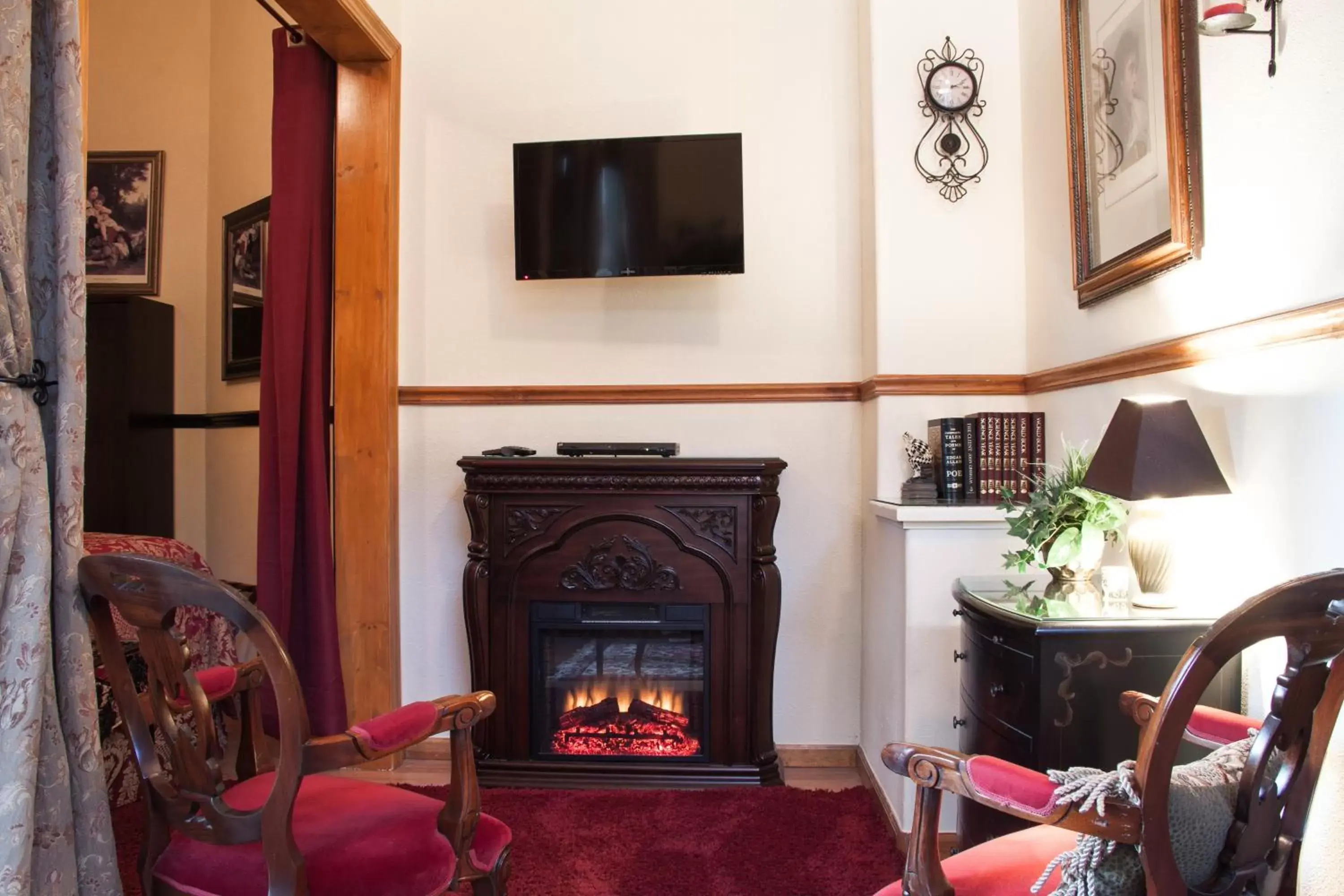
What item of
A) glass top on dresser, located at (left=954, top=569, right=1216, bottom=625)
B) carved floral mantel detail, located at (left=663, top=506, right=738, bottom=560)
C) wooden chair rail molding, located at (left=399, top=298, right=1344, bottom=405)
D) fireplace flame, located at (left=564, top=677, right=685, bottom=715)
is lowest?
fireplace flame, located at (left=564, top=677, right=685, bottom=715)

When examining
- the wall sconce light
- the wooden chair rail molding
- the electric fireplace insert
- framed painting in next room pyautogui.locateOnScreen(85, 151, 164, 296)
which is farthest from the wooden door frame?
the wall sconce light

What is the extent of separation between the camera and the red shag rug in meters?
2.09

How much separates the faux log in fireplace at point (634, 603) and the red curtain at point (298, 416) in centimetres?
48

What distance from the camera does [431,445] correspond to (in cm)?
303

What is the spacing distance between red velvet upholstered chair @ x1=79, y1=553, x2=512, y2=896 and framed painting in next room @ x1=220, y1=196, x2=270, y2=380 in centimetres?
245

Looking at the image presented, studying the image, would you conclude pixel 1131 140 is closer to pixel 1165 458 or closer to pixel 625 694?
pixel 1165 458

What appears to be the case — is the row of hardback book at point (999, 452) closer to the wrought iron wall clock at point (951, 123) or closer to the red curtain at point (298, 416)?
the wrought iron wall clock at point (951, 123)

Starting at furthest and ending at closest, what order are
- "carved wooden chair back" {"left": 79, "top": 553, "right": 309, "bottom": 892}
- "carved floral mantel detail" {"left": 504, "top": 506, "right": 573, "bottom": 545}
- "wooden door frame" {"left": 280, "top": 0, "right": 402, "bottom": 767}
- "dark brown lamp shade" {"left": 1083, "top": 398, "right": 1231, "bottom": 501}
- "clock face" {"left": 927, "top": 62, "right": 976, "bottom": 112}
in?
"wooden door frame" {"left": 280, "top": 0, "right": 402, "bottom": 767}
"carved floral mantel detail" {"left": 504, "top": 506, "right": 573, "bottom": 545}
"clock face" {"left": 927, "top": 62, "right": 976, "bottom": 112}
"dark brown lamp shade" {"left": 1083, "top": 398, "right": 1231, "bottom": 501}
"carved wooden chair back" {"left": 79, "top": 553, "right": 309, "bottom": 892}

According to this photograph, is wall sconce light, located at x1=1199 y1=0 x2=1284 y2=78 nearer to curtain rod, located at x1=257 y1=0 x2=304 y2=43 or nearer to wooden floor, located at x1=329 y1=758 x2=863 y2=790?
wooden floor, located at x1=329 y1=758 x2=863 y2=790

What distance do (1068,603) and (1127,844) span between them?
2.22 feet

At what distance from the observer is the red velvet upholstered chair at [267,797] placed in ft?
3.81

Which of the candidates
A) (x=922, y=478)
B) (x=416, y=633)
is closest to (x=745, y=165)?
(x=922, y=478)

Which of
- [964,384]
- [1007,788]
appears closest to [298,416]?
[964,384]

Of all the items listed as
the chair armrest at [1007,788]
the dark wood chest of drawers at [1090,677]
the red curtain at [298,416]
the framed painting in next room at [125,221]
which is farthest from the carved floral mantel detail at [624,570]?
the framed painting in next room at [125,221]
